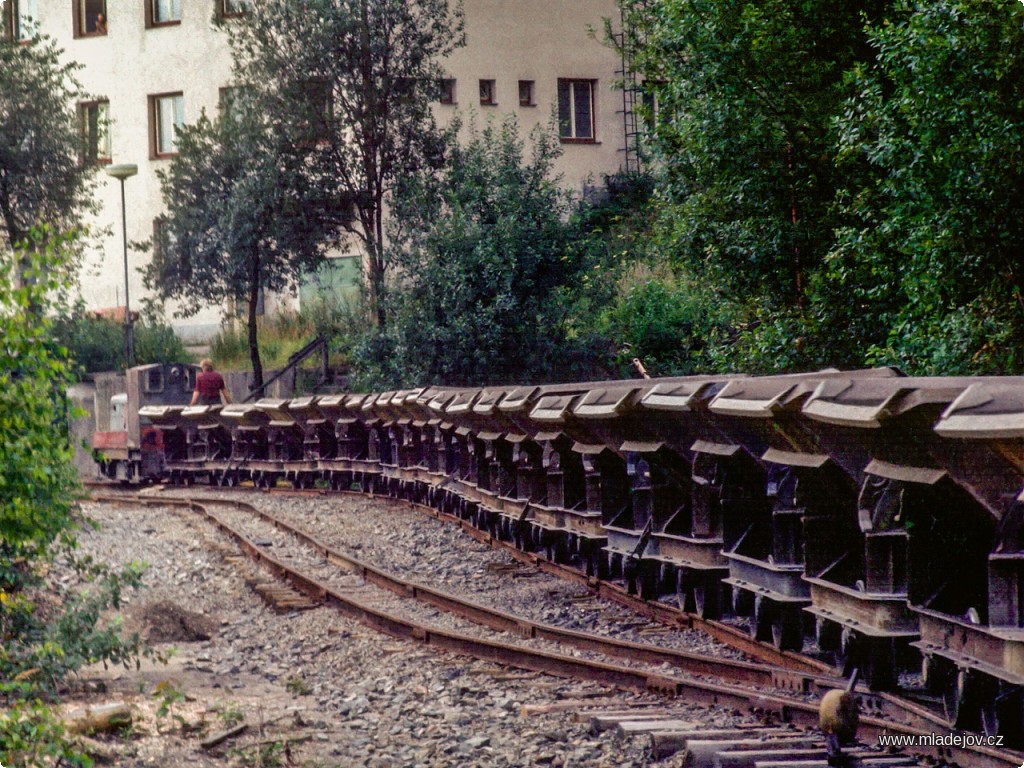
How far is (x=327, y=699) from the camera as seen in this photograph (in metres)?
8.99

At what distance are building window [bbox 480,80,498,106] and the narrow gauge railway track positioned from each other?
26.0m

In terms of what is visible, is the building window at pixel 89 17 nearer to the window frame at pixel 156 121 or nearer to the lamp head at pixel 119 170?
the window frame at pixel 156 121

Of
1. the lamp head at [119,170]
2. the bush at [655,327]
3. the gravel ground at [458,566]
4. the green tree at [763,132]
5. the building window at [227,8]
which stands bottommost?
the gravel ground at [458,566]

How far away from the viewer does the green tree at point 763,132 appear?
1727 centimetres

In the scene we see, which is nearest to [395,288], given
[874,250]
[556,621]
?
[874,250]

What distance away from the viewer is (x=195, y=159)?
3444 centimetres

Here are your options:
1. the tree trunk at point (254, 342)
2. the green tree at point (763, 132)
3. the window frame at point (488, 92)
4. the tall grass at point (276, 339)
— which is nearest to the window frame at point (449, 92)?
the window frame at point (488, 92)

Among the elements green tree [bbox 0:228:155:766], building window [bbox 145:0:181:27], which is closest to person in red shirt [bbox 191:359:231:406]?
building window [bbox 145:0:181:27]

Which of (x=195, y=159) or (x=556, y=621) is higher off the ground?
(x=195, y=159)

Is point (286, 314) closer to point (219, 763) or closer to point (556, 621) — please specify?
point (556, 621)

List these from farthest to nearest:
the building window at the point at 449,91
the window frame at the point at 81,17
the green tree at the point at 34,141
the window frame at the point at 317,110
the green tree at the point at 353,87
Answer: the window frame at the point at 81,17, the green tree at the point at 34,141, the building window at the point at 449,91, the window frame at the point at 317,110, the green tree at the point at 353,87

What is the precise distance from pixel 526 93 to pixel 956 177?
28.1m

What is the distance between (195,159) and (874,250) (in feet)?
78.2

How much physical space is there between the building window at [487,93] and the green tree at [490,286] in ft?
32.7
